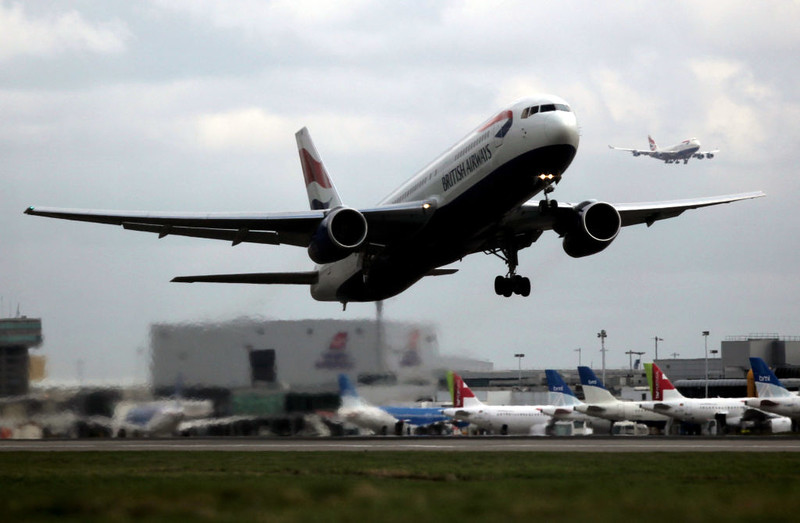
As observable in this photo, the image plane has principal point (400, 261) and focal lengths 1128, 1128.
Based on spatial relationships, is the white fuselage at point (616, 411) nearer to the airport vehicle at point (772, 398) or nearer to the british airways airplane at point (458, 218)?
the airport vehicle at point (772, 398)

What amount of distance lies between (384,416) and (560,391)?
25.8 metres

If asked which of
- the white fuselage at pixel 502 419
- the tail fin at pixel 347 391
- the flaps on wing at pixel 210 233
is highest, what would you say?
the flaps on wing at pixel 210 233

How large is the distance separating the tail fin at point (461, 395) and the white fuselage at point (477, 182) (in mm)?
25954

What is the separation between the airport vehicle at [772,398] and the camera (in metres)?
72.7

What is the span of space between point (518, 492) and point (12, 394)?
33570 mm

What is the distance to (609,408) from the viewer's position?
76.7 meters

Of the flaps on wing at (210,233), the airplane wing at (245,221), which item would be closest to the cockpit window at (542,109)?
the airplane wing at (245,221)

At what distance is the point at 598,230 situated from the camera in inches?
1727

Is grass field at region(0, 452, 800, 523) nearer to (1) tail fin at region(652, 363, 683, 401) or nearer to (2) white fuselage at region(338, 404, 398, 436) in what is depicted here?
(2) white fuselage at region(338, 404, 398, 436)

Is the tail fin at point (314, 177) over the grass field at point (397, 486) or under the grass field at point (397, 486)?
over

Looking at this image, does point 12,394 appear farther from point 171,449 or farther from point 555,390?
point 555,390

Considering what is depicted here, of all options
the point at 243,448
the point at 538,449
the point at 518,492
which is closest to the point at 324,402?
the point at 243,448

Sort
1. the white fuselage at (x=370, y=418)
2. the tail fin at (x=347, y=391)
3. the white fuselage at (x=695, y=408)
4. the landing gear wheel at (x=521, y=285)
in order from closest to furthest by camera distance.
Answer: the landing gear wheel at (x=521, y=285) < the tail fin at (x=347, y=391) < the white fuselage at (x=370, y=418) < the white fuselage at (x=695, y=408)

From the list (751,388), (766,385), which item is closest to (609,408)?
(766,385)
